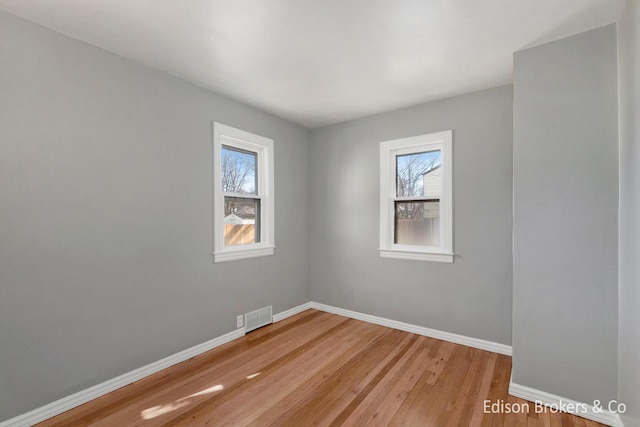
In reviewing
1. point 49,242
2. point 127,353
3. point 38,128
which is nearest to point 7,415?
point 127,353

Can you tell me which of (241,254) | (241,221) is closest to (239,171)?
(241,221)

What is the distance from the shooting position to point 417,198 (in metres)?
3.48

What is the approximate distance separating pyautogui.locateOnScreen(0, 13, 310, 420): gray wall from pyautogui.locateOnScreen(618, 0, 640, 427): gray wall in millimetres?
3186

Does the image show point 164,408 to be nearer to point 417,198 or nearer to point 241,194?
point 241,194

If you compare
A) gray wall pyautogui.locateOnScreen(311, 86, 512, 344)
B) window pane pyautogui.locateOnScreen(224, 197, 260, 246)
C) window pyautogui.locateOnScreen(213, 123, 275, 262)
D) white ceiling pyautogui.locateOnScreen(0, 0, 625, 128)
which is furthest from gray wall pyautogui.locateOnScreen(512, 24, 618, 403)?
window pane pyautogui.locateOnScreen(224, 197, 260, 246)

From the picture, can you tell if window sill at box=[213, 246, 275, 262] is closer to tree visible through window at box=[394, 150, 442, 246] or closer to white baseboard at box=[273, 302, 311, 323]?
white baseboard at box=[273, 302, 311, 323]

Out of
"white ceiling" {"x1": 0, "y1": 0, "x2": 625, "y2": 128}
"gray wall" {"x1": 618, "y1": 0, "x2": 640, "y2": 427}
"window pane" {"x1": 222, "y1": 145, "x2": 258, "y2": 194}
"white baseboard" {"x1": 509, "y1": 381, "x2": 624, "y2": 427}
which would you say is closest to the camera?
"gray wall" {"x1": 618, "y1": 0, "x2": 640, "y2": 427}

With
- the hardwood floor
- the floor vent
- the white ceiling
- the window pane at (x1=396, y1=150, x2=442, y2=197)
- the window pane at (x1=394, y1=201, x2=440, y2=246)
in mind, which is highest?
the white ceiling

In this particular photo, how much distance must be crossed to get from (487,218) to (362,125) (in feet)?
6.32

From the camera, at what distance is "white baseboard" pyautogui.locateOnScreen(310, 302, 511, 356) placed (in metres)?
2.91

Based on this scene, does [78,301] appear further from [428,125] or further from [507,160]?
[507,160]

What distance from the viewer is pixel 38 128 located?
77.5 inches

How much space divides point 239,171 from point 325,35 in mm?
1881

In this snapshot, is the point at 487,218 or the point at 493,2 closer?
the point at 493,2
